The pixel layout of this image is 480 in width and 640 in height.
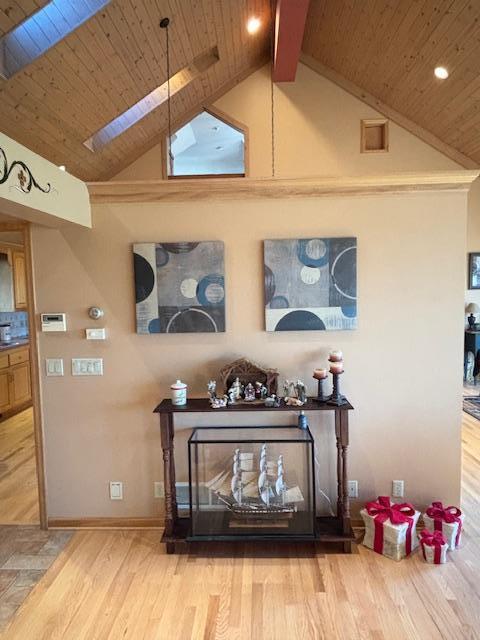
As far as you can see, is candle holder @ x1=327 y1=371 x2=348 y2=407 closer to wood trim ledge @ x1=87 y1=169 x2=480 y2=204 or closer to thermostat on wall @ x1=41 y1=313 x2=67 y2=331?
wood trim ledge @ x1=87 y1=169 x2=480 y2=204

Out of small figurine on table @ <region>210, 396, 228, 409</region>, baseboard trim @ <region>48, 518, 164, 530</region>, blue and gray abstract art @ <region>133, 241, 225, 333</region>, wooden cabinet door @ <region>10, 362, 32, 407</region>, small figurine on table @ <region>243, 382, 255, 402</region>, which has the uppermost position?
blue and gray abstract art @ <region>133, 241, 225, 333</region>

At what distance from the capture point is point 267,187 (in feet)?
8.28

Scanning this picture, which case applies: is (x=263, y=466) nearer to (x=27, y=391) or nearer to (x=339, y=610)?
(x=339, y=610)

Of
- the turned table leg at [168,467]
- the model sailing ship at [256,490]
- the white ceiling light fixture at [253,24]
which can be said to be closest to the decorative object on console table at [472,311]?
the white ceiling light fixture at [253,24]

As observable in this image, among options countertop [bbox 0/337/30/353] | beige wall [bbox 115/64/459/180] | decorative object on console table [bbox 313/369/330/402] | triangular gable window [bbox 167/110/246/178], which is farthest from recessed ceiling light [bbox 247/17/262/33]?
countertop [bbox 0/337/30/353]

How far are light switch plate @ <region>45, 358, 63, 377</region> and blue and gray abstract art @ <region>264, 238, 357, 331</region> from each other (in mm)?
1485

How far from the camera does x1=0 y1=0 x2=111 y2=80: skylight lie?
202 cm

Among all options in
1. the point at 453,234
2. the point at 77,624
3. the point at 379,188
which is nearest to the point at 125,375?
the point at 77,624

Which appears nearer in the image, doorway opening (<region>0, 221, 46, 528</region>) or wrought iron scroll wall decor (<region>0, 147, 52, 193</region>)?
wrought iron scroll wall decor (<region>0, 147, 52, 193</region>)

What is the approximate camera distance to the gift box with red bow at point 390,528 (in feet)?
7.65

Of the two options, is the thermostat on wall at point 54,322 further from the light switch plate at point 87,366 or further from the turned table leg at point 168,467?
the turned table leg at point 168,467

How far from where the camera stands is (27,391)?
547 cm

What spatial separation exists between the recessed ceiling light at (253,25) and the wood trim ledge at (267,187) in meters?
1.96

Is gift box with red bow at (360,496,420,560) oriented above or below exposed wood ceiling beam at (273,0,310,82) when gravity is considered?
below
